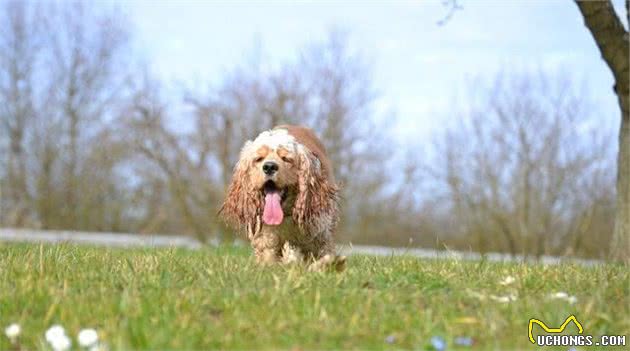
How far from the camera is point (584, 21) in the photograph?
11109 millimetres

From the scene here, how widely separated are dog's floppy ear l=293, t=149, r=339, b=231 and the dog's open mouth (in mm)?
166

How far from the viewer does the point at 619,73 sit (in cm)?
1130

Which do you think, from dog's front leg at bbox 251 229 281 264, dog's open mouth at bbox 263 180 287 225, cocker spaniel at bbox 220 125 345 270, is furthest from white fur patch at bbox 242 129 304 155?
dog's front leg at bbox 251 229 281 264

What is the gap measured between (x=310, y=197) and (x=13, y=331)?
3.83 meters

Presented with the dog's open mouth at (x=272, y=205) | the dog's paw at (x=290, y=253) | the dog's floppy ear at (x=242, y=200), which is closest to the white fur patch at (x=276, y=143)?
the dog's floppy ear at (x=242, y=200)

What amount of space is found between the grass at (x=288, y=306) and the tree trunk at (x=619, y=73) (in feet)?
20.8

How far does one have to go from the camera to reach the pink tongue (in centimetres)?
702

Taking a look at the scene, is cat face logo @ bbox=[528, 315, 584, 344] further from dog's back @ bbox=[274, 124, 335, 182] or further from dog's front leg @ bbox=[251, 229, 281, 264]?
dog's back @ bbox=[274, 124, 335, 182]

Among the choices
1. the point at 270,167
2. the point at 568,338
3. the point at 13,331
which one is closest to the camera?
the point at 13,331

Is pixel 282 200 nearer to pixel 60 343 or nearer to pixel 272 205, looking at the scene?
pixel 272 205

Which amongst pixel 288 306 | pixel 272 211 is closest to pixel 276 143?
pixel 272 211

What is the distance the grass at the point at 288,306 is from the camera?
3713 millimetres

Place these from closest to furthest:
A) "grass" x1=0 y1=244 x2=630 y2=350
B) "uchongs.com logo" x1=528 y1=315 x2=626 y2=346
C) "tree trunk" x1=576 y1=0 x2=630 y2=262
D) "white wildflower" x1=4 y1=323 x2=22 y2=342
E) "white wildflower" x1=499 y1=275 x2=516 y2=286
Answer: "white wildflower" x1=4 y1=323 x2=22 y2=342 → "grass" x1=0 y1=244 x2=630 y2=350 → "uchongs.com logo" x1=528 y1=315 x2=626 y2=346 → "white wildflower" x1=499 y1=275 x2=516 y2=286 → "tree trunk" x1=576 y1=0 x2=630 y2=262

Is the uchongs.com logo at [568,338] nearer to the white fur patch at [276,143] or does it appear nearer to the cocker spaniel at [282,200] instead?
the cocker spaniel at [282,200]
